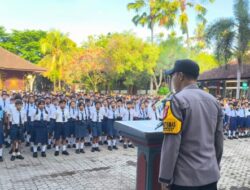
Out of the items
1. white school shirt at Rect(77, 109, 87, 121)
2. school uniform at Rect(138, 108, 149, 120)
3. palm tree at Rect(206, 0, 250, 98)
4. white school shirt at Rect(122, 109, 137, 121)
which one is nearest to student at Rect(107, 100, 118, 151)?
white school shirt at Rect(122, 109, 137, 121)

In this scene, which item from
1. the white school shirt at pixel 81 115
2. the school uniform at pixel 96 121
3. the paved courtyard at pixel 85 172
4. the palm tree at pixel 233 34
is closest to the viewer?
the paved courtyard at pixel 85 172

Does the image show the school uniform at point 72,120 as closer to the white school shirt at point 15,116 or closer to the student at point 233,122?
the white school shirt at point 15,116

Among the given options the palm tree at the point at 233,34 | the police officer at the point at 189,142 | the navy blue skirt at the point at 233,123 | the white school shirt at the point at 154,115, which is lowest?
the navy blue skirt at the point at 233,123

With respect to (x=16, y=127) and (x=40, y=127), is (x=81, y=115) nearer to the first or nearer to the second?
(x=40, y=127)

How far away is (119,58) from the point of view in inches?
1150

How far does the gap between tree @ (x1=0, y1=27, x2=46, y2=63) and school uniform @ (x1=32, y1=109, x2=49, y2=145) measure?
104 feet

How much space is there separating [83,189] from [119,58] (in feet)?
76.7

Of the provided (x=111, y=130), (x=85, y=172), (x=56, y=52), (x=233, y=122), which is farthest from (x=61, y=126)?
(x=56, y=52)

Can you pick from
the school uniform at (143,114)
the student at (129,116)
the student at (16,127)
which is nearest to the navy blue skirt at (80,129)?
the student at (129,116)

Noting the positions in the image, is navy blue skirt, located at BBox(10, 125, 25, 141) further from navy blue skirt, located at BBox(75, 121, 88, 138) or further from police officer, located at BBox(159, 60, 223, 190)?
police officer, located at BBox(159, 60, 223, 190)

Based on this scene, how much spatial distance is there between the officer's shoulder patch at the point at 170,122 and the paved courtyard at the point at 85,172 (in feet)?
14.3

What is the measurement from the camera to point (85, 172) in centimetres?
774

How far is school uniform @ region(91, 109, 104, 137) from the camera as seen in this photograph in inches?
422

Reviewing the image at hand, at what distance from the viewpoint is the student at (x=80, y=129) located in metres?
10.3
